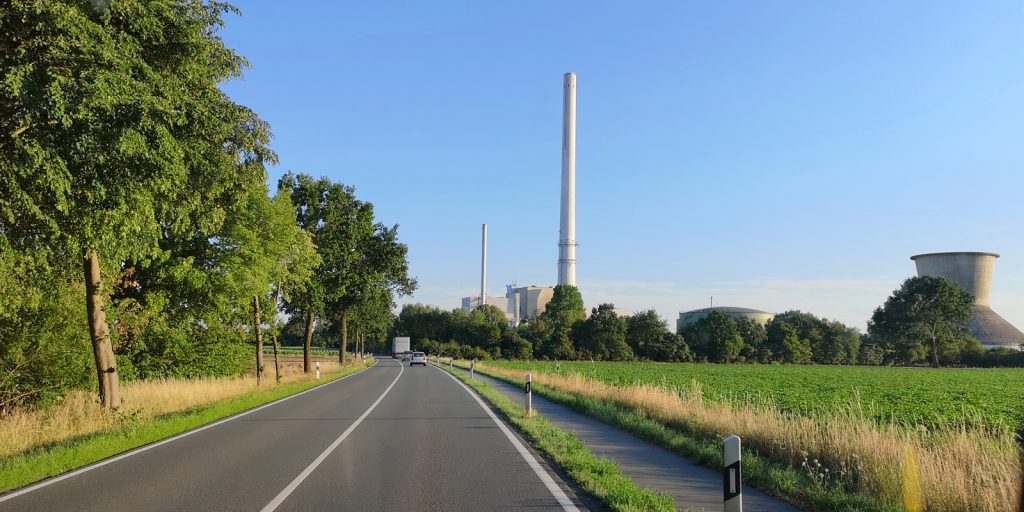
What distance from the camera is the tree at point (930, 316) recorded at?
336 feet

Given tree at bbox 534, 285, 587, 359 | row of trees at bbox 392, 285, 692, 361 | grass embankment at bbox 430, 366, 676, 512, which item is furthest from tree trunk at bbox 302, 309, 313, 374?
tree at bbox 534, 285, 587, 359

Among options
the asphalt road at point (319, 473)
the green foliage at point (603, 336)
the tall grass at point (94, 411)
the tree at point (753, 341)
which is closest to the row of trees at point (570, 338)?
the green foliage at point (603, 336)

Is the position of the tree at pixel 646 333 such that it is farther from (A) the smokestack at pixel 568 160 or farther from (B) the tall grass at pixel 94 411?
(B) the tall grass at pixel 94 411

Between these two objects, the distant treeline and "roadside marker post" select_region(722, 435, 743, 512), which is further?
the distant treeline

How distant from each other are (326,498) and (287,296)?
1088 inches

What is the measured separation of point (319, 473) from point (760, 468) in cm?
572

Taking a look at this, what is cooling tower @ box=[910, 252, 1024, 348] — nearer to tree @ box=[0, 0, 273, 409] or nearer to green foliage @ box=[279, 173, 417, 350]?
green foliage @ box=[279, 173, 417, 350]

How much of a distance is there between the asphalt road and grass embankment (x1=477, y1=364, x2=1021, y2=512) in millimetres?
2653

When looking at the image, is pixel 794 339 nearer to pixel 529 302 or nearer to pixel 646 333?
pixel 646 333

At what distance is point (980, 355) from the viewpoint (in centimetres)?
9581

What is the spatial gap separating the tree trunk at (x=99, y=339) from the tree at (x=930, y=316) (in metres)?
111

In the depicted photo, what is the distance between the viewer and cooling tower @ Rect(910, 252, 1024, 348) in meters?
114

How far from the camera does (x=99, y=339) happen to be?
50.0 ft

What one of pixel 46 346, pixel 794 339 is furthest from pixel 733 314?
pixel 46 346
